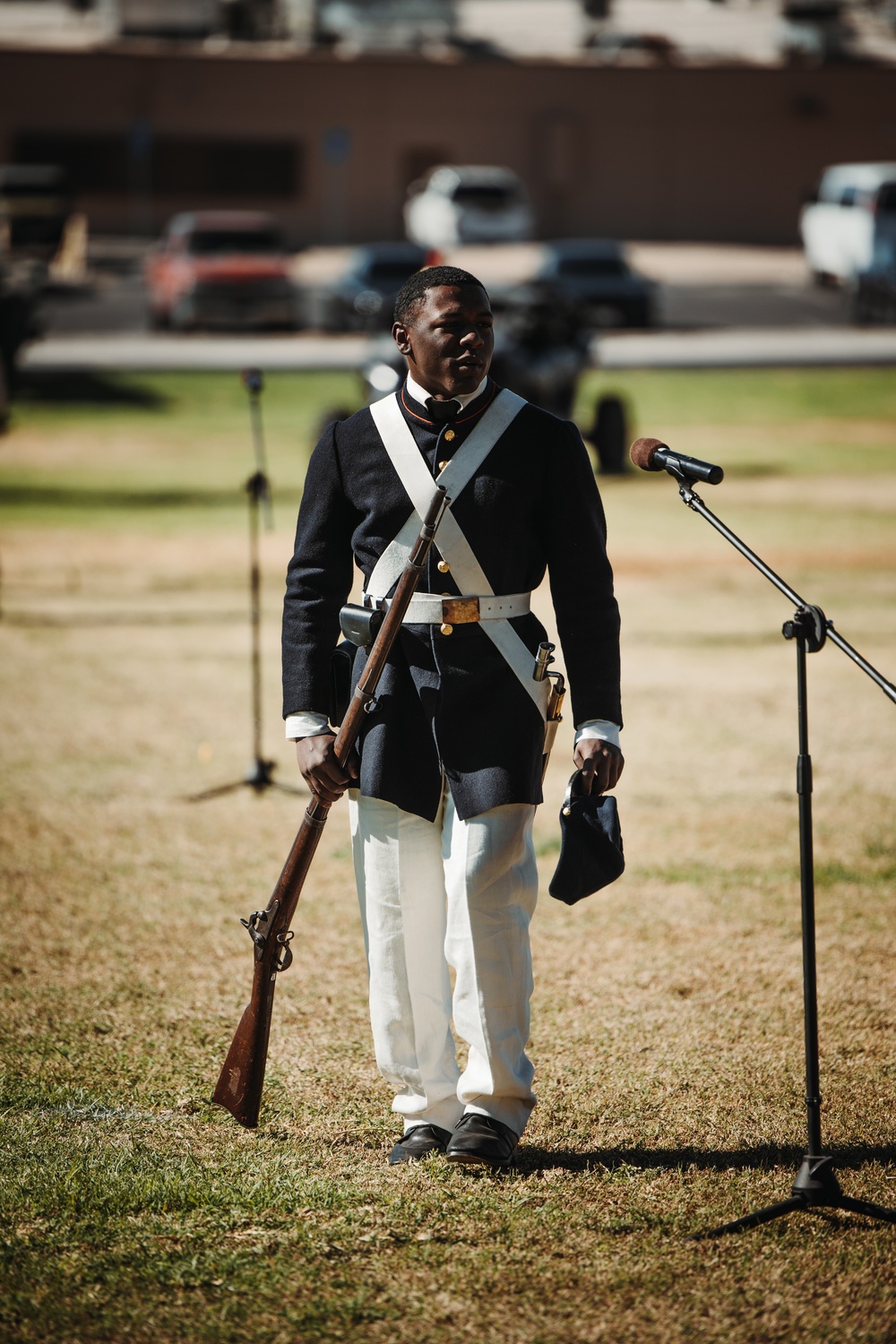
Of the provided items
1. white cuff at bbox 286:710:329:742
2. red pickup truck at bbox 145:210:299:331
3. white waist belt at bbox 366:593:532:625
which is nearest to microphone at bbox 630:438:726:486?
white waist belt at bbox 366:593:532:625

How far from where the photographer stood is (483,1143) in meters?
3.68

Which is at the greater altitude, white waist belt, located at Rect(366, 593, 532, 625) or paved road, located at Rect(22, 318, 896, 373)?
white waist belt, located at Rect(366, 593, 532, 625)

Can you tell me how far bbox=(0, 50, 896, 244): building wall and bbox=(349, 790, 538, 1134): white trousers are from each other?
3844 cm

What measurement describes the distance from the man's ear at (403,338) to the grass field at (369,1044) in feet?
6.20

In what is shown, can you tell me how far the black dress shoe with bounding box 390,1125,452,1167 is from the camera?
377 centimetres

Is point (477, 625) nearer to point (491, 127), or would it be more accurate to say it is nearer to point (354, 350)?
point (354, 350)

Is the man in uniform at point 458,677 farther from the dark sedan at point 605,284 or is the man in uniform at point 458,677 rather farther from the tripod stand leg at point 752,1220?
the dark sedan at point 605,284

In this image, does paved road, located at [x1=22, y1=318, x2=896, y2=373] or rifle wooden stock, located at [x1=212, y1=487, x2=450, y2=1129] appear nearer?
rifle wooden stock, located at [x1=212, y1=487, x2=450, y2=1129]

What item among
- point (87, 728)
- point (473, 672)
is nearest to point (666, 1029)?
point (473, 672)

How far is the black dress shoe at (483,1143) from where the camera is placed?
368 cm

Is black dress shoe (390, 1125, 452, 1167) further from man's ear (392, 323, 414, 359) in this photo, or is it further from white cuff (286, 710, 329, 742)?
man's ear (392, 323, 414, 359)

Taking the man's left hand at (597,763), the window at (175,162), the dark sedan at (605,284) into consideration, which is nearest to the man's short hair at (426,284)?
the man's left hand at (597,763)

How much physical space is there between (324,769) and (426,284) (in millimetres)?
1107

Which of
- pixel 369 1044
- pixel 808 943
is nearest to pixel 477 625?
pixel 808 943
